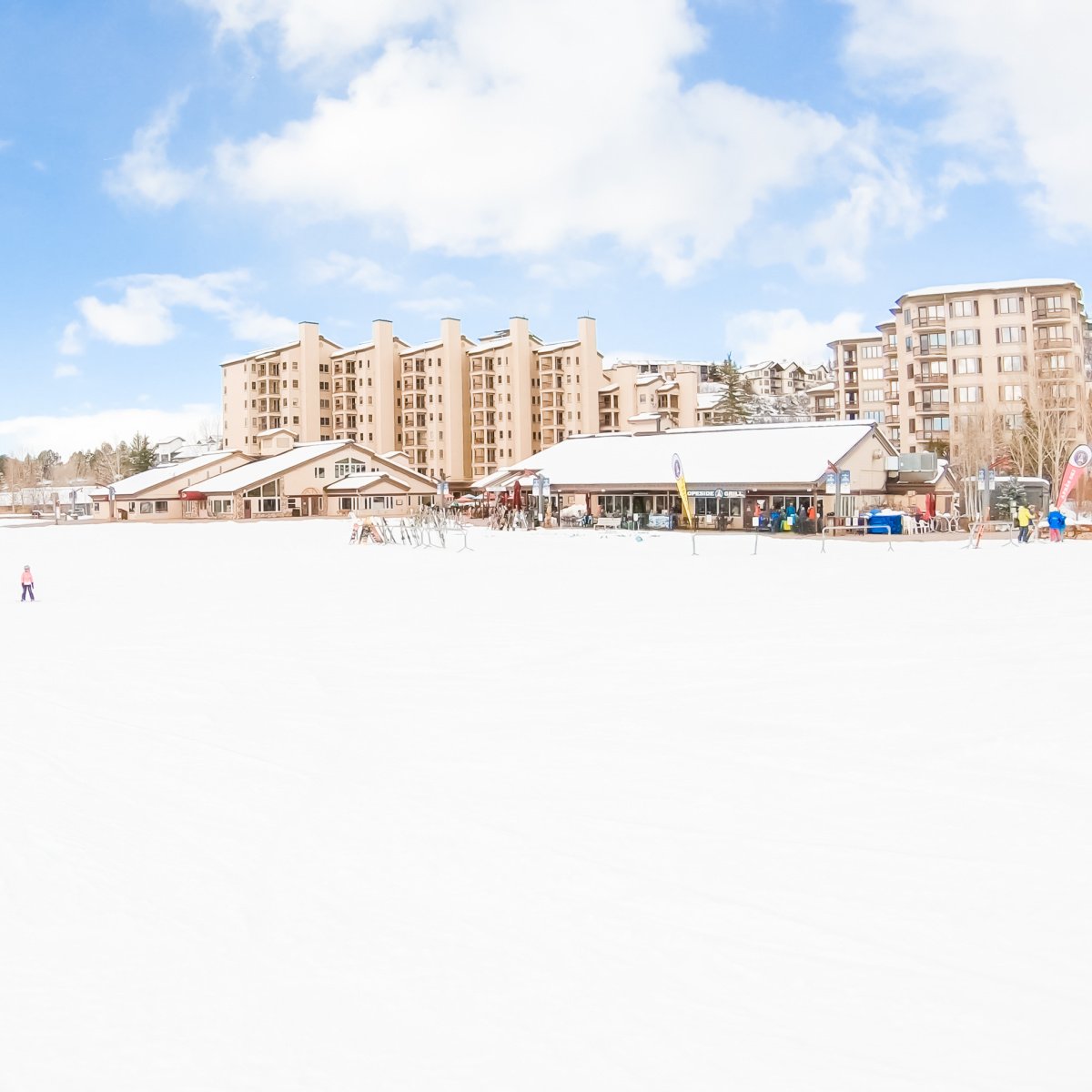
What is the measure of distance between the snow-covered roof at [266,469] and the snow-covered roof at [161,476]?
157cm

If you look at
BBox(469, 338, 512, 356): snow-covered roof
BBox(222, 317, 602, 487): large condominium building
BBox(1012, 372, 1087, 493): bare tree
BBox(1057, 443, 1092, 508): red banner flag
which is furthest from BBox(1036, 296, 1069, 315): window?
BBox(1057, 443, 1092, 508): red banner flag

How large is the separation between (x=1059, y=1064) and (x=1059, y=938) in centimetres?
113

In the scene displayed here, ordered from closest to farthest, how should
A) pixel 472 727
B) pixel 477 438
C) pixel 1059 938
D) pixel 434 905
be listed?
pixel 1059 938 → pixel 434 905 → pixel 472 727 → pixel 477 438

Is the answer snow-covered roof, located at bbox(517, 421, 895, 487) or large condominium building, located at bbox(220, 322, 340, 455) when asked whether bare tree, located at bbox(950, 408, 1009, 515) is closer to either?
snow-covered roof, located at bbox(517, 421, 895, 487)

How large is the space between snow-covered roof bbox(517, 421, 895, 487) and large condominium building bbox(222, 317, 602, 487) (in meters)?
40.2

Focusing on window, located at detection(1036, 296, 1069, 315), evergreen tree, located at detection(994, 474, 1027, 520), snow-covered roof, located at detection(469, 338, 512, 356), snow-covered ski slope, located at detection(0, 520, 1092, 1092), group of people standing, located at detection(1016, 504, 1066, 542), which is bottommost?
snow-covered ski slope, located at detection(0, 520, 1092, 1092)

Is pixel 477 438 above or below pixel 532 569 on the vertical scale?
above

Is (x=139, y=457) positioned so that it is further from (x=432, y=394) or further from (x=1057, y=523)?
(x=1057, y=523)

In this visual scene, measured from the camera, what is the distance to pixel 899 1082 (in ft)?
14.0

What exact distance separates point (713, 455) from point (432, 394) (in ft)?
181

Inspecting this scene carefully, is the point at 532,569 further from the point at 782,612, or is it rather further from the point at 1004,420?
the point at 1004,420

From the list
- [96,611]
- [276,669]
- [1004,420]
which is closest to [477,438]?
[1004,420]

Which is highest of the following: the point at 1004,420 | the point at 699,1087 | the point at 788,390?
the point at 788,390

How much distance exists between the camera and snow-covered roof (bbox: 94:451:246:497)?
81625 millimetres
